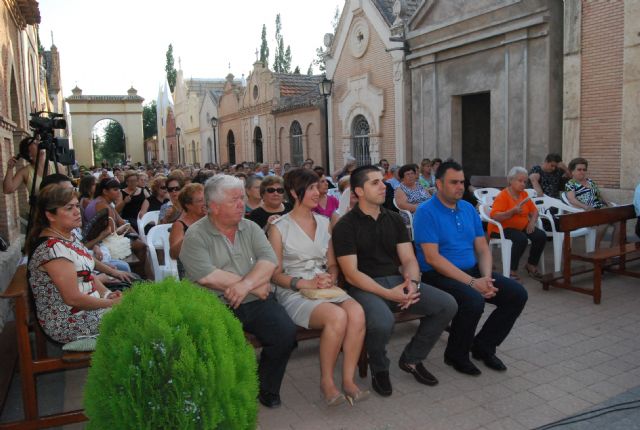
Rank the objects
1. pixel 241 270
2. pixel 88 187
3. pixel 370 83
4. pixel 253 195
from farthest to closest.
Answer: pixel 370 83 < pixel 88 187 < pixel 253 195 < pixel 241 270

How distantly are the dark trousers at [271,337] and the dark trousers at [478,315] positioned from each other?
1.29 m

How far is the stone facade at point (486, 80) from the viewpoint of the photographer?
33.3ft

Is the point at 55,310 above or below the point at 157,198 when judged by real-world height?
below

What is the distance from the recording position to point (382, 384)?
12.5ft

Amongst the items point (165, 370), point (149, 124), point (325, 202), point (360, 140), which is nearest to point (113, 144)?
point (149, 124)

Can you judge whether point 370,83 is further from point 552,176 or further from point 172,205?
point 172,205

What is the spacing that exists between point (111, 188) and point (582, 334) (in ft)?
17.4

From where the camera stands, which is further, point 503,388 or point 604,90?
point 604,90

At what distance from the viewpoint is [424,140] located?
13.5 m

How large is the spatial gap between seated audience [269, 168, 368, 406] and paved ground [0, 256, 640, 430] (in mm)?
223

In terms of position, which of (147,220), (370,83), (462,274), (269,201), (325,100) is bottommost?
(462,274)

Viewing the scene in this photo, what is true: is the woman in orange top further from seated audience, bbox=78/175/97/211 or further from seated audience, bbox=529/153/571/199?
seated audience, bbox=78/175/97/211

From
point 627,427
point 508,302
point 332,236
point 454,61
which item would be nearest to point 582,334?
point 508,302

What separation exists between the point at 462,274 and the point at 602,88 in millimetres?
6697
